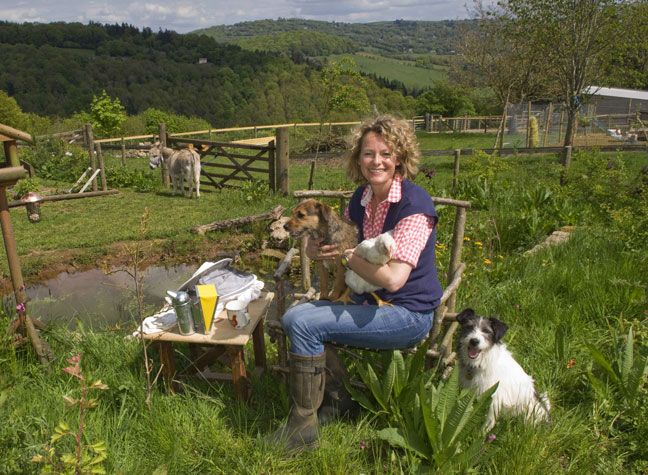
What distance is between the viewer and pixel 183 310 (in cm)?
326

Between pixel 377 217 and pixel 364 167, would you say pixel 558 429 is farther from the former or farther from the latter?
pixel 364 167

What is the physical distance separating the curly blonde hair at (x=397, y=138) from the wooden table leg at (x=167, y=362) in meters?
1.92

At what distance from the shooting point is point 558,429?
287cm

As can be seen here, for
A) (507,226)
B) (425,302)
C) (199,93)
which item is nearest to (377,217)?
(425,302)

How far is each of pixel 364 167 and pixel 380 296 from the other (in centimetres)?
82

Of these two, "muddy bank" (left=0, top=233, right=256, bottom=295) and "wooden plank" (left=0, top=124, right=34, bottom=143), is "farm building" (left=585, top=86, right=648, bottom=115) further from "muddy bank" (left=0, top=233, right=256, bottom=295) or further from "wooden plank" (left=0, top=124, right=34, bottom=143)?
"wooden plank" (left=0, top=124, right=34, bottom=143)

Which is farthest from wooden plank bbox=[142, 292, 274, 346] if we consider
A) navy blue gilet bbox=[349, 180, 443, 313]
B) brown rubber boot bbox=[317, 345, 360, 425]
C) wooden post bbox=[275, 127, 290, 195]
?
wooden post bbox=[275, 127, 290, 195]

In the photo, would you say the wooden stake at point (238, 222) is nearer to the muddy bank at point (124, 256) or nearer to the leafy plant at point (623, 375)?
the muddy bank at point (124, 256)

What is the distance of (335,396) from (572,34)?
15.2 metres

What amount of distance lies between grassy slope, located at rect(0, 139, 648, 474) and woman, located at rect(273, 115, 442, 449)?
1.07 ft

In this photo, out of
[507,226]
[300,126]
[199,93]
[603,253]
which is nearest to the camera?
[603,253]

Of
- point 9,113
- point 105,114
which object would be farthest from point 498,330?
point 9,113

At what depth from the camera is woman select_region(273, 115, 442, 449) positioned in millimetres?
2771

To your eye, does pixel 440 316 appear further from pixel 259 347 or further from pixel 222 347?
pixel 222 347
